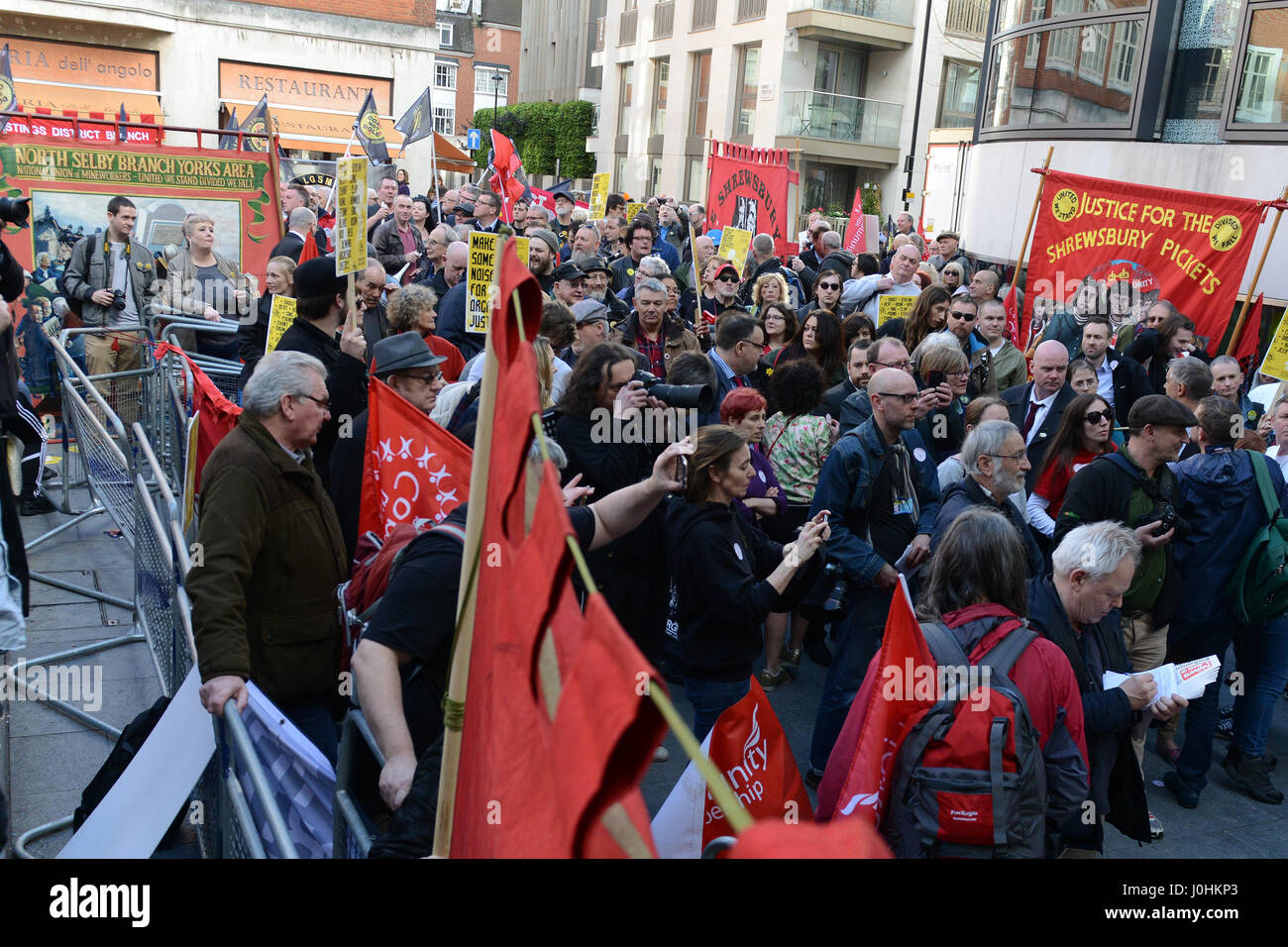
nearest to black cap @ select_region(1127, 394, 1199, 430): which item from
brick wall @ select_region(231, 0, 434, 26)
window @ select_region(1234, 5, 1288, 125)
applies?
window @ select_region(1234, 5, 1288, 125)

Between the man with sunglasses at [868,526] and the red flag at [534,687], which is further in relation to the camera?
the man with sunglasses at [868,526]

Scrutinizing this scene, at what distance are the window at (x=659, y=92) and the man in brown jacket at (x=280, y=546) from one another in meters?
38.9

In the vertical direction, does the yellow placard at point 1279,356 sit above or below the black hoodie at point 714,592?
above

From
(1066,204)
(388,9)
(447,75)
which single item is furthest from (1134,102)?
(447,75)

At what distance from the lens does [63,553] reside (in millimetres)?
7184

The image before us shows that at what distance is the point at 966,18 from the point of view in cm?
3309

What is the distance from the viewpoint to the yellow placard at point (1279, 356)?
23.6 ft

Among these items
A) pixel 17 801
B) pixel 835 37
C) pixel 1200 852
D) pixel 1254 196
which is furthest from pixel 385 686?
pixel 835 37

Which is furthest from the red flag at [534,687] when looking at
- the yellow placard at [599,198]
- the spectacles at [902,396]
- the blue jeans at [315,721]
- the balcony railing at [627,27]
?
the balcony railing at [627,27]

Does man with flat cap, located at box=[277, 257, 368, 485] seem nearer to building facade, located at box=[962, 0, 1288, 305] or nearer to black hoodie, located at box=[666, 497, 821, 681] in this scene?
black hoodie, located at box=[666, 497, 821, 681]

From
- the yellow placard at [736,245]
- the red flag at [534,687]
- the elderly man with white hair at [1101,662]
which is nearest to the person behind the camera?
the red flag at [534,687]

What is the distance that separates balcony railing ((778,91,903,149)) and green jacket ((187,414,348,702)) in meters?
31.4

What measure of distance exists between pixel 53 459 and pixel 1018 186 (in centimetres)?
1196

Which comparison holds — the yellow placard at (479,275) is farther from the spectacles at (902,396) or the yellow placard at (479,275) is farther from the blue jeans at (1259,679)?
the blue jeans at (1259,679)
